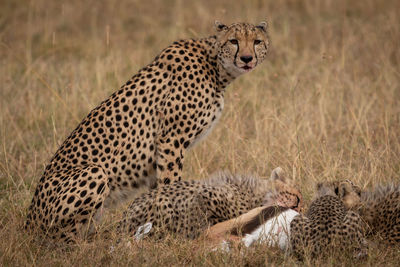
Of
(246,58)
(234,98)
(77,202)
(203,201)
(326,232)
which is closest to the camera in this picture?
(326,232)

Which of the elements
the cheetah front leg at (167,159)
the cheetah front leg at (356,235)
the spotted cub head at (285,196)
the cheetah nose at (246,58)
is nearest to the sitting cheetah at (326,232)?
the cheetah front leg at (356,235)

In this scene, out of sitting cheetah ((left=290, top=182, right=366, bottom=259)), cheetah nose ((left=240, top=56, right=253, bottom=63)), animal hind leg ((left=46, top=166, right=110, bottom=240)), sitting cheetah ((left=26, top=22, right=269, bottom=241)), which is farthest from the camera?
cheetah nose ((left=240, top=56, right=253, bottom=63))

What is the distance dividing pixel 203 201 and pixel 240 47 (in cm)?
105

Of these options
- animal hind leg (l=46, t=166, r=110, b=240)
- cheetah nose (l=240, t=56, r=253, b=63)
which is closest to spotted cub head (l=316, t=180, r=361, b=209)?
cheetah nose (l=240, t=56, r=253, b=63)

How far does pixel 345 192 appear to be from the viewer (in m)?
4.12

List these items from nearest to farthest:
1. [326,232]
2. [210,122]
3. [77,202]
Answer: [326,232] < [77,202] < [210,122]

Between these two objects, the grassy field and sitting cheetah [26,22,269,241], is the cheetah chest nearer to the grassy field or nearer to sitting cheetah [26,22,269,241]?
sitting cheetah [26,22,269,241]

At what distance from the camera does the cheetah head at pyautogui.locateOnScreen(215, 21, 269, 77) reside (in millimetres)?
4344

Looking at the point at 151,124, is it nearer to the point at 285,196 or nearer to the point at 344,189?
the point at 285,196

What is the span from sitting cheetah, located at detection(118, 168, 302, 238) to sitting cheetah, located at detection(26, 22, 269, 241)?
0.67 feet

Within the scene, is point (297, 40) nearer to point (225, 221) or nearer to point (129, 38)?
point (129, 38)

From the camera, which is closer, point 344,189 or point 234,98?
point 344,189

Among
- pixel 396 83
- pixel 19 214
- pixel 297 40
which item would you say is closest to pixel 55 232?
pixel 19 214

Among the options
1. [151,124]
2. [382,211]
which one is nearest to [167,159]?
[151,124]
